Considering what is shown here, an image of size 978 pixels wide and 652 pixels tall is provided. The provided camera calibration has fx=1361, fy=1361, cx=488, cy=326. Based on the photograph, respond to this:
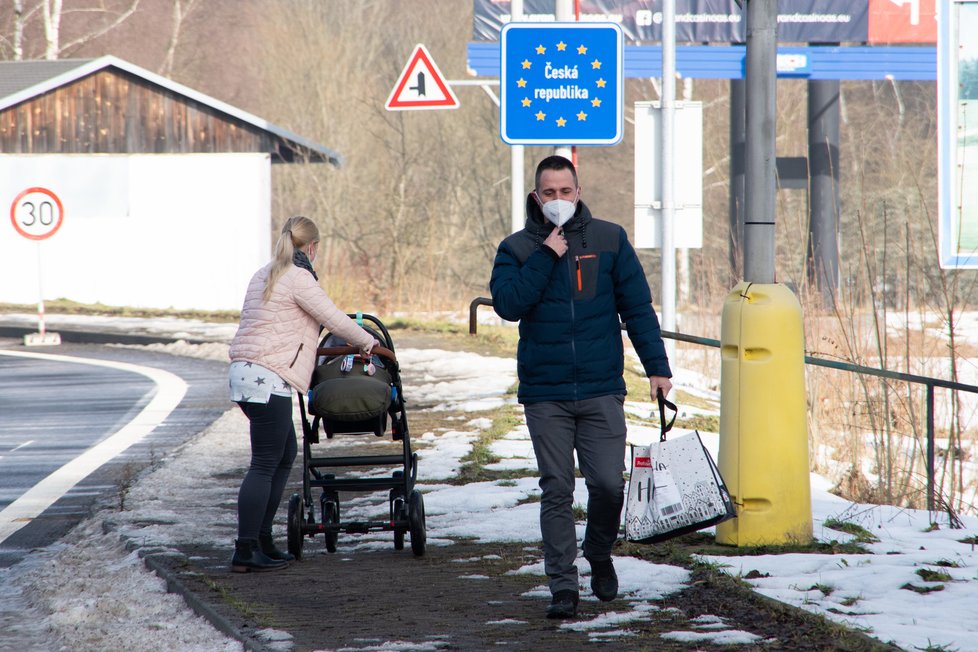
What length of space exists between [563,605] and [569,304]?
3.85 feet

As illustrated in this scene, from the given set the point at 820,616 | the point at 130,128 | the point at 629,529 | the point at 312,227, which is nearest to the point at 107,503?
the point at 312,227

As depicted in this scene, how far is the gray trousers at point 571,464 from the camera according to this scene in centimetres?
540

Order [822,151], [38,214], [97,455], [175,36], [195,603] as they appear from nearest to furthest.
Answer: [195,603] → [97,455] → [38,214] → [822,151] → [175,36]

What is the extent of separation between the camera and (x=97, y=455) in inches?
424

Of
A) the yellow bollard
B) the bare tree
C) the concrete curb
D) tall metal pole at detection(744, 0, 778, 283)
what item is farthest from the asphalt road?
the bare tree

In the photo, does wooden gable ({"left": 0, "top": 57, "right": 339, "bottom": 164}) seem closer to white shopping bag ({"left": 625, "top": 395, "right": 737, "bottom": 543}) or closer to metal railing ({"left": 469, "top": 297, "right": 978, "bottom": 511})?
metal railing ({"left": 469, "top": 297, "right": 978, "bottom": 511})

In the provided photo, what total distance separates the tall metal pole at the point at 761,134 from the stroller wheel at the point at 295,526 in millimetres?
2439

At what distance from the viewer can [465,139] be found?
144 feet

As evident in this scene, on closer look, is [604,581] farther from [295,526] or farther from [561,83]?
[561,83]

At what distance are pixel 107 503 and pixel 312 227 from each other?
2.89m

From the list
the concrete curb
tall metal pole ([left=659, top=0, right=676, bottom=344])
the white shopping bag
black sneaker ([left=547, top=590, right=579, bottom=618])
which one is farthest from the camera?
tall metal pole ([left=659, top=0, right=676, bottom=344])

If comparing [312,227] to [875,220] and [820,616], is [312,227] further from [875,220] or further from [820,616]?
[875,220]

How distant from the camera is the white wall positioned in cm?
3098

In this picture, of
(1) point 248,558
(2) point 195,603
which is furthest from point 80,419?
(2) point 195,603
